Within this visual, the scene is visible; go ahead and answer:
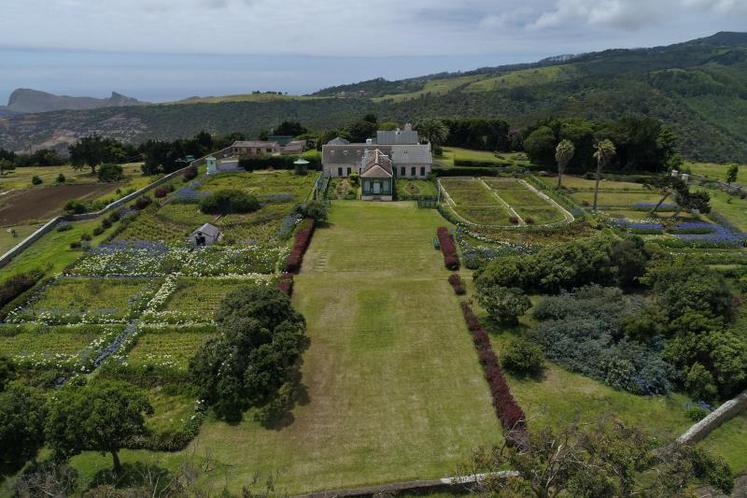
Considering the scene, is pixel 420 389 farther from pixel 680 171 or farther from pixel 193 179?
pixel 680 171

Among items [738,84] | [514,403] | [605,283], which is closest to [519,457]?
[514,403]

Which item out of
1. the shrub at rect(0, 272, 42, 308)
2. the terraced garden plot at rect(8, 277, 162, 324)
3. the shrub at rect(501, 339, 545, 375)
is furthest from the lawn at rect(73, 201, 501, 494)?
the shrub at rect(0, 272, 42, 308)

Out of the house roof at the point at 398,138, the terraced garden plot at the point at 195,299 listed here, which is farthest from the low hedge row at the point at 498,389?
the house roof at the point at 398,138

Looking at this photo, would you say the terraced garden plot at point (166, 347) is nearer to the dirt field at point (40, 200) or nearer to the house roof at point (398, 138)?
the dirt field at point (40, 200)

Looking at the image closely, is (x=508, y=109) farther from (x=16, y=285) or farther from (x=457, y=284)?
(x=16, y=285)

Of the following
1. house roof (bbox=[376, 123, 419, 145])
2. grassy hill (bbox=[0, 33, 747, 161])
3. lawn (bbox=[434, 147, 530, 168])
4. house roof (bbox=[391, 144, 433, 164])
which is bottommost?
lawn (bbox=[434, 147, 530, 168])

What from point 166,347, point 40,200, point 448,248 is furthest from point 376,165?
point 40,200

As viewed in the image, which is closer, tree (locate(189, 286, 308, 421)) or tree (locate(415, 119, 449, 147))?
tree (locate(189, 286, 308, 421))

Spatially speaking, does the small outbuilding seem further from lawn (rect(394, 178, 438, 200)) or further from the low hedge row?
the low hedge row

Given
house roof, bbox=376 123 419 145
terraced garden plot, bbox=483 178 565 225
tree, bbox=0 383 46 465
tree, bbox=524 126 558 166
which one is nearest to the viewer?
tree, bbox=0 383 46 465
